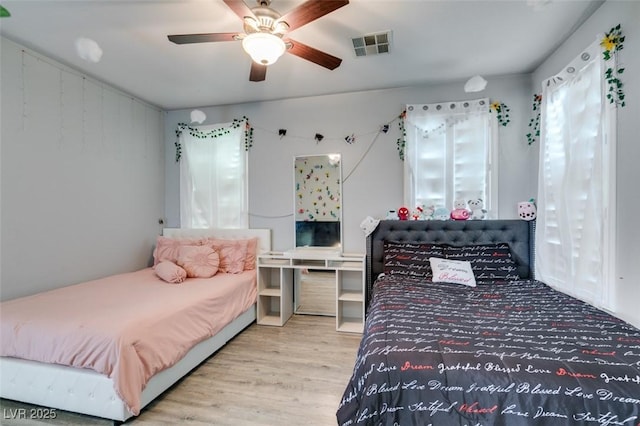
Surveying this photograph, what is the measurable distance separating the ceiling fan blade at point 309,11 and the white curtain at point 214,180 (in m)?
2.13

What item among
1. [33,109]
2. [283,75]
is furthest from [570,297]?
[33,109]

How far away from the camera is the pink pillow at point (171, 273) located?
2783 millimetres

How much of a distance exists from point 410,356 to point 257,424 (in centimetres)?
105

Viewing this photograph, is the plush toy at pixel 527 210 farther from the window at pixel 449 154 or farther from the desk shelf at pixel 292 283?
the desk shelf at pixel 292 283

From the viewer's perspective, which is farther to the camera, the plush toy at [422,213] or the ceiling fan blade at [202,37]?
the plush toy at [422,213]

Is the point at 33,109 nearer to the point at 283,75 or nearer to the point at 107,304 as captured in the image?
the point at 107,304

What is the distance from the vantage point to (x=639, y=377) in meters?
1.09

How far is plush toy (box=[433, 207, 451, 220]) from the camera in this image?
10.0ft

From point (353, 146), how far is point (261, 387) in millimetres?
2518

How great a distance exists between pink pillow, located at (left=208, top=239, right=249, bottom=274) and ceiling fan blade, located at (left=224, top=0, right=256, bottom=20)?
2283mm

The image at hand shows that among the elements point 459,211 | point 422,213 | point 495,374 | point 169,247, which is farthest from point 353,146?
point 495,374

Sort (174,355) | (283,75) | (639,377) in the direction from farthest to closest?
(283,75) < (174,355) < (639,377)

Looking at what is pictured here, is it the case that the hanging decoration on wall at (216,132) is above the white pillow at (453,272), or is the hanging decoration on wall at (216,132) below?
above

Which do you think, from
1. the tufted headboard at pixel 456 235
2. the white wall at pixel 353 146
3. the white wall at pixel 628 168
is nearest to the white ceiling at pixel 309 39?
the white wall at pixel 353 146
